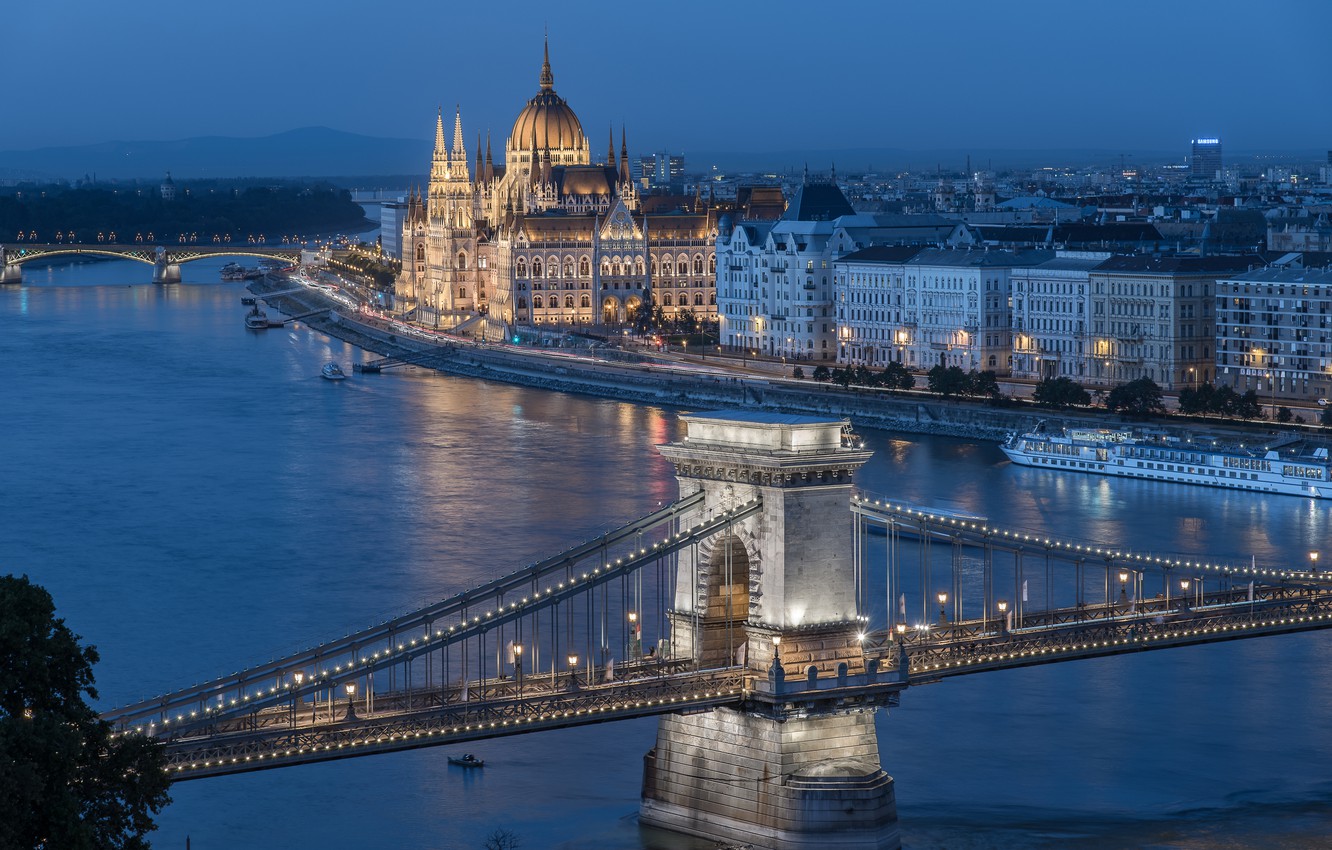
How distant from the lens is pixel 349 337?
64.9 m

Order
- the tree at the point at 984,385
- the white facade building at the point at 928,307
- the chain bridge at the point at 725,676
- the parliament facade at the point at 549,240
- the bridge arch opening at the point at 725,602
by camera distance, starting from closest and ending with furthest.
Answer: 1. the chain bridge at the point at 725,676
2. the bridge arch opening at the point at 725,602
3. the tree at the point at 984,385
4. the white facade building at the point at 928,307
5. the parliament facade at the point at 549,240

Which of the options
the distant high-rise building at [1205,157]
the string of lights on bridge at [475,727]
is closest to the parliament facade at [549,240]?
the string of lights on bridge at [475,727]

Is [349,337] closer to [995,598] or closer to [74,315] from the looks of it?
[74,315]

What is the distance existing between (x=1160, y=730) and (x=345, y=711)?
22.6 ft

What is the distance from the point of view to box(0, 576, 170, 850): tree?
37.9 ft

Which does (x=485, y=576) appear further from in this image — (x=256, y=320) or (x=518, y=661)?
(x=256, y=320)

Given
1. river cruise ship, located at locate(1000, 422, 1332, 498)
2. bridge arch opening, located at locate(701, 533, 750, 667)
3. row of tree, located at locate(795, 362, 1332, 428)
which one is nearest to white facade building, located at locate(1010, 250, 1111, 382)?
row of tree, located at locate(795, 362, 1332, 428)

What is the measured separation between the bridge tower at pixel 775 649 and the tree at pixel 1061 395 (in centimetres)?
2504

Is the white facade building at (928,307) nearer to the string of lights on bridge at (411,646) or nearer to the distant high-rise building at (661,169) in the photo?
the string of lights on bridge at (411,646)

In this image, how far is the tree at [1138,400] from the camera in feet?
129

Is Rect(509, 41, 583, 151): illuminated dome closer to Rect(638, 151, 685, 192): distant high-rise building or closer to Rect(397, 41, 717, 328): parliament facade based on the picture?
Rect(397, 41, 717, 328): parliament facade

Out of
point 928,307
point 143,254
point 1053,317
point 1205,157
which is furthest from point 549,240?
point 1205,157

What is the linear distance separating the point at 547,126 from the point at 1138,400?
35.7m

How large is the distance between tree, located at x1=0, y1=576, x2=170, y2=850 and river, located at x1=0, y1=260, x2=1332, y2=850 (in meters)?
4.20
